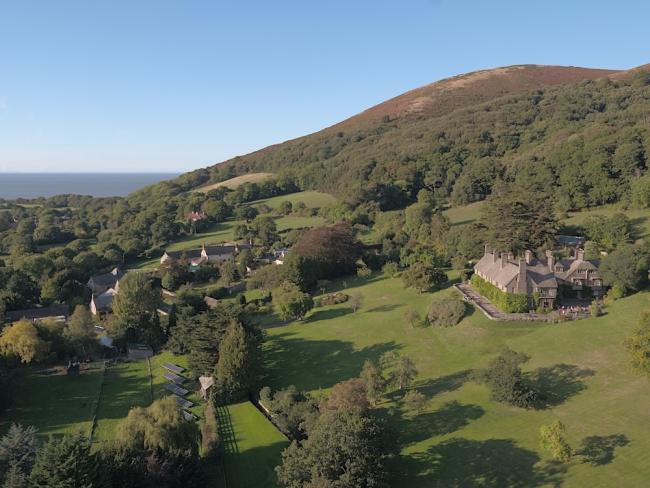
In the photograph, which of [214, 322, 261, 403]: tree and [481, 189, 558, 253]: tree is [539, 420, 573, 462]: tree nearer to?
[214, 322, 261, 403]: tree

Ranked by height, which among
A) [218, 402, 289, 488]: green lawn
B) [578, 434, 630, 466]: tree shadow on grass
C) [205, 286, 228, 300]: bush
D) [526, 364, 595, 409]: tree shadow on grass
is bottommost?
[218, 402, 289, 488]: green lawn

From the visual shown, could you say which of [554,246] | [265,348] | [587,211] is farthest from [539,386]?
[587,211]

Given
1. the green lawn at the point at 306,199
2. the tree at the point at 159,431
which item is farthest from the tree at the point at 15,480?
the green lawn at the point at 306,199

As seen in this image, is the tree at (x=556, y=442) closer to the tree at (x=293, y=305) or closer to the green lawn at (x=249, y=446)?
the green lawn at (x=249, y=446)

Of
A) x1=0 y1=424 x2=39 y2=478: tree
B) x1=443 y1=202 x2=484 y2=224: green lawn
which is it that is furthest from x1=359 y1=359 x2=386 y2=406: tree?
x1=443 y1=202 x2=484 y2=224: green lawn

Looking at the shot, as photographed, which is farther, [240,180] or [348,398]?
[240,180]

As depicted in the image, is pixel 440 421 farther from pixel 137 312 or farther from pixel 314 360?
→ pixel 137 312

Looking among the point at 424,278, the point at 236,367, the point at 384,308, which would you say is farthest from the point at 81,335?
the point at 424,278

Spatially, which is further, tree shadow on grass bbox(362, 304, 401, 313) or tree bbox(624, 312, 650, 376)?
tree shadow on grass bbox(362, 304, 401, 313)
